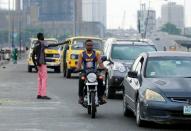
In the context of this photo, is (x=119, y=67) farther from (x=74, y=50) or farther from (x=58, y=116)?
(x=74, y=50)

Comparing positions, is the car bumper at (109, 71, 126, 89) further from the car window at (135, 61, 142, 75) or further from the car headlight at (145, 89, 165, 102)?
the car headlight at (145, 89, 165, 102)

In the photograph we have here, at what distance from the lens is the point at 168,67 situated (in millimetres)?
15055

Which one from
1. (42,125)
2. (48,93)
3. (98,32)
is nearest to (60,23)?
(98,32)

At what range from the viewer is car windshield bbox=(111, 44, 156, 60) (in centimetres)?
2244

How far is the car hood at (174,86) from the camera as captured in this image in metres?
13.4

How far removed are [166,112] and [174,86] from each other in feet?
2.09

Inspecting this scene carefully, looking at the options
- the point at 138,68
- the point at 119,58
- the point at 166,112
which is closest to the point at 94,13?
the point at 119,58

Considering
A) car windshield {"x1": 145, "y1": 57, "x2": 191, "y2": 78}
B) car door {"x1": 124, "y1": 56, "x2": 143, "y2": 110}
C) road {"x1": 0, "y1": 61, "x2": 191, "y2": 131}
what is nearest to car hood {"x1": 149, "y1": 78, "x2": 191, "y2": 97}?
car windshield {"x1": 145, "y1": 57, "x2": 191, "y2": 78}

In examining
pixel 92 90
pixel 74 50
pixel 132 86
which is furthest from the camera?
pixel 74 50

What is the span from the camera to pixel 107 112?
17109mm

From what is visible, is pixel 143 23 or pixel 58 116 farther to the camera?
pixel 143 23

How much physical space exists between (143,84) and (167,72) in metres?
0.78

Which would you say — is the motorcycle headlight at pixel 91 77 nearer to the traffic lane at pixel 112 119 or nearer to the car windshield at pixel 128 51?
the traffic lane at pixel 112 119

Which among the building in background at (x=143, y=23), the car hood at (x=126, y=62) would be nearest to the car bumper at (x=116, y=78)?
the car hood at (x=126, y=62)
